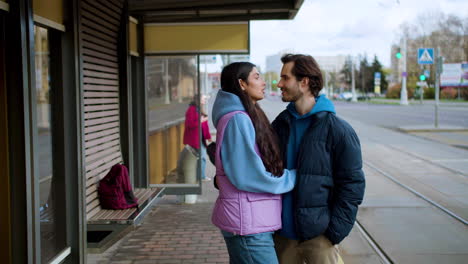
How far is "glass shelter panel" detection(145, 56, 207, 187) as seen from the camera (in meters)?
8.63

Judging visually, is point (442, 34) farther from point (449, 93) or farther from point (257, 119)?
point (257, 119)

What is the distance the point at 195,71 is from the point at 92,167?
3097 millimetres

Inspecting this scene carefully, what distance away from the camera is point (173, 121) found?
9148mm

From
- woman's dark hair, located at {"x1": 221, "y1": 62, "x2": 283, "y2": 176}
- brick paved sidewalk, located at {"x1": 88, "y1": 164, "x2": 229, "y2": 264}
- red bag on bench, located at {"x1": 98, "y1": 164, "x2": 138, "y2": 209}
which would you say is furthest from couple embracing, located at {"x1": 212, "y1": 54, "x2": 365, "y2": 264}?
red bag on bench, located at {"x1": 98, "y1": 164, "x2": 138, "y2": 209}

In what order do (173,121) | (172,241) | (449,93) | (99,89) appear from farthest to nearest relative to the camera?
1. (449,93)
2. (173,121)
3. (172,241)
4. (99,89)

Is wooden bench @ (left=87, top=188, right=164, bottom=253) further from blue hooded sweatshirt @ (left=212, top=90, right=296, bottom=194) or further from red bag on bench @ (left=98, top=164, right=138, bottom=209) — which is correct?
blue hooded sweatshirt @ (left=212, top=90, right=296, bottom=194)

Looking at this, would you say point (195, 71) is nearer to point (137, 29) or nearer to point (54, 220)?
point (137, 29)

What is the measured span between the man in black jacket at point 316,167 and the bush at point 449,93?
73.9 metres

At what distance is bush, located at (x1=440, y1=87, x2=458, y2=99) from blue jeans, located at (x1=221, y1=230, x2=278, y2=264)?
74.1 m

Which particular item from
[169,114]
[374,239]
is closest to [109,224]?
[374,239]

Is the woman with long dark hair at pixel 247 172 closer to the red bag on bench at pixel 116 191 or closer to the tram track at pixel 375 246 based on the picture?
the tram track at pixel 375 246

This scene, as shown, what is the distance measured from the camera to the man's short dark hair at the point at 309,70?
9.79ft

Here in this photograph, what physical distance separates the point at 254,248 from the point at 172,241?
401cm

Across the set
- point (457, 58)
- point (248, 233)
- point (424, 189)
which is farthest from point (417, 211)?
point (457, 58)
